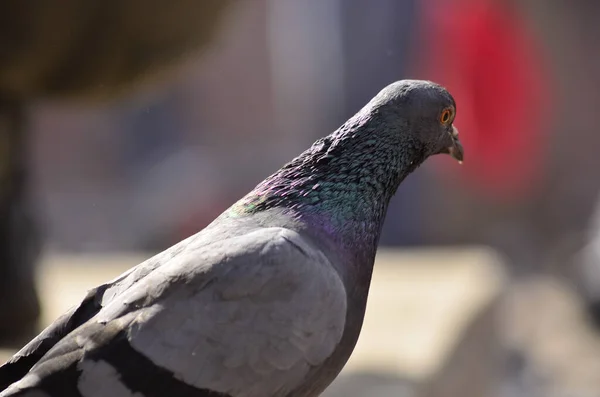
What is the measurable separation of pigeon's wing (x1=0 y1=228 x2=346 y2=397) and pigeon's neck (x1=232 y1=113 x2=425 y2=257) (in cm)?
18

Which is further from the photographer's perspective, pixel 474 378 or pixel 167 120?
pixel 167 120

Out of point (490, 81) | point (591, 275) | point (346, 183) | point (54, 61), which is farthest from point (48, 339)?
point (490, 81)

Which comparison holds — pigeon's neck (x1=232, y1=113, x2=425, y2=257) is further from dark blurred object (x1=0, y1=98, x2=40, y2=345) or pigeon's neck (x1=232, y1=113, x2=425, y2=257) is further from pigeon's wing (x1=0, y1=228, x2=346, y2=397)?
dark blurred object (x1=0, y1=98, x2=40, y2=345)

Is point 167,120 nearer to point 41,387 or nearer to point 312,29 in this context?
point 312,29

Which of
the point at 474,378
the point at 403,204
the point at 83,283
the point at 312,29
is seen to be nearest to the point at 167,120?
the point at 312,29

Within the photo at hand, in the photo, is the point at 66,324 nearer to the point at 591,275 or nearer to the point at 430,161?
the point at 591,275

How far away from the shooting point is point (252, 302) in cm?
209

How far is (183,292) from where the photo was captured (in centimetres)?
209

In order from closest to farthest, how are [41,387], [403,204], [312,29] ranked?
1. [41,387]
2. [403,204]
3. [312,29]

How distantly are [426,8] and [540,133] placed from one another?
214 cm

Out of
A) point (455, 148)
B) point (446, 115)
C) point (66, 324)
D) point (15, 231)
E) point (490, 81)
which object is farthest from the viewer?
point (490, 81)

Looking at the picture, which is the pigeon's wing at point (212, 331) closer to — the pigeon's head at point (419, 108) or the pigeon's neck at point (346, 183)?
the pigeon's neck at point (346, 183)

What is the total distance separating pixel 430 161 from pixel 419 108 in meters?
6.95

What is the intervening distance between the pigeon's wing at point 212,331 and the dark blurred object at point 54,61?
1459 millimetres
